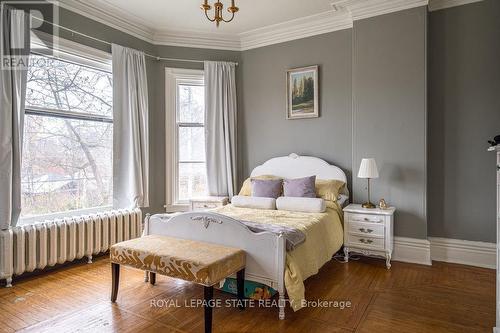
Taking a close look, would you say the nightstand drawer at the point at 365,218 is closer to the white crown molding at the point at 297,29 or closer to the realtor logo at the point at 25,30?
the white crown molding at the point at 297,29

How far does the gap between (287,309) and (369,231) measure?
147 cm

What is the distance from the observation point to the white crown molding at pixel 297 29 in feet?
13.2

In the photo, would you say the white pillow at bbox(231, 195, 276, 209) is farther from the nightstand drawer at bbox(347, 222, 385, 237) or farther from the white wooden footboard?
the white wooden footboard

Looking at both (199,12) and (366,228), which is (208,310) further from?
(199,12)

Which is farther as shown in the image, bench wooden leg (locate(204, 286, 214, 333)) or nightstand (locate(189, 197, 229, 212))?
nightstand (locate(189, 197, 229, 212))

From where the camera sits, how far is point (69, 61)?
3.51 m

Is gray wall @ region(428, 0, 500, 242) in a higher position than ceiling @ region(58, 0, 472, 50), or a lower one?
lower

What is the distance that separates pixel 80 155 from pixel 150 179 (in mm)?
1030

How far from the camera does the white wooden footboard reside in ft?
7.55

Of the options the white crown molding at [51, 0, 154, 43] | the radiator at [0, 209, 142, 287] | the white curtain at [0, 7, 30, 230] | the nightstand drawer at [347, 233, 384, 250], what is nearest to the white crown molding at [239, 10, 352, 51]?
the white crown molding at [51, 0, 154, 43]

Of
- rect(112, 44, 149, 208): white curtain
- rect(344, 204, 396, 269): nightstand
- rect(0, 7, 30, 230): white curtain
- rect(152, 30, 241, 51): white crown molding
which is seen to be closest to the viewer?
rect(0, 7, 30, 230): white curtain

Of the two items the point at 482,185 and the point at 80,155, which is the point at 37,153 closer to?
the point at 80,155

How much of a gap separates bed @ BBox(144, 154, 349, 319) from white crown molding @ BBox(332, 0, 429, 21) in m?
2.26

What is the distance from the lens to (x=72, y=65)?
359 cm
